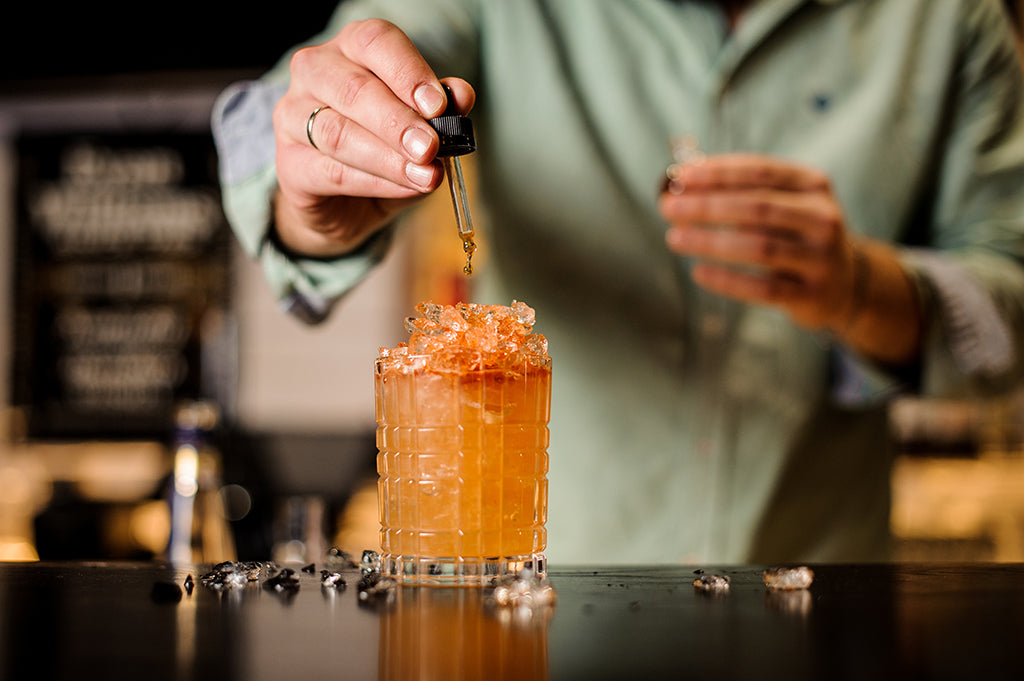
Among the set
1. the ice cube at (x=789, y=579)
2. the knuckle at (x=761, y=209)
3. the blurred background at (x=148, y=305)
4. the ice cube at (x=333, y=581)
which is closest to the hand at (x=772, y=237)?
the knuckle at (x=761, y=209)

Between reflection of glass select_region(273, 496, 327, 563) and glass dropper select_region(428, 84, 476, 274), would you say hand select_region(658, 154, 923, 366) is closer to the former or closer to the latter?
glass dropper select_region(428, 84, 476, 274)

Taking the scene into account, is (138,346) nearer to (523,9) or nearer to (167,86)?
(167,86)

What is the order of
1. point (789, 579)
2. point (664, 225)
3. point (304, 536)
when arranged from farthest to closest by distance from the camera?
point (304, 536)
point (664, 225)
point (789, 579)

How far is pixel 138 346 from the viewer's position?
4.27 meters

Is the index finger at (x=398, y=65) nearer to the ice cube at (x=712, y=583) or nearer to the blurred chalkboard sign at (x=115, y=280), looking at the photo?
the ice cube at (x=712, y=583)

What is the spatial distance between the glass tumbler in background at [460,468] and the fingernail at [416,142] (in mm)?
211

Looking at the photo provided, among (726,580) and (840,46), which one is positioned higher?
(840,46)

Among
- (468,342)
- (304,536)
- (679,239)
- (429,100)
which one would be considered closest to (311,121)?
(429,100)

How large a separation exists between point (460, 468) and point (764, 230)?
0.66 meters

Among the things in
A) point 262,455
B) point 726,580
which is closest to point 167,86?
point 262,455

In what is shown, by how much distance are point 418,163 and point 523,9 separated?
0.90m

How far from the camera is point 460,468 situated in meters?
1.01

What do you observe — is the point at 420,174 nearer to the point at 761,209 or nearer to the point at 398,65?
the point at 398,65

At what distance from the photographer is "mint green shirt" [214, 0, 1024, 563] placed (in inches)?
65.7
